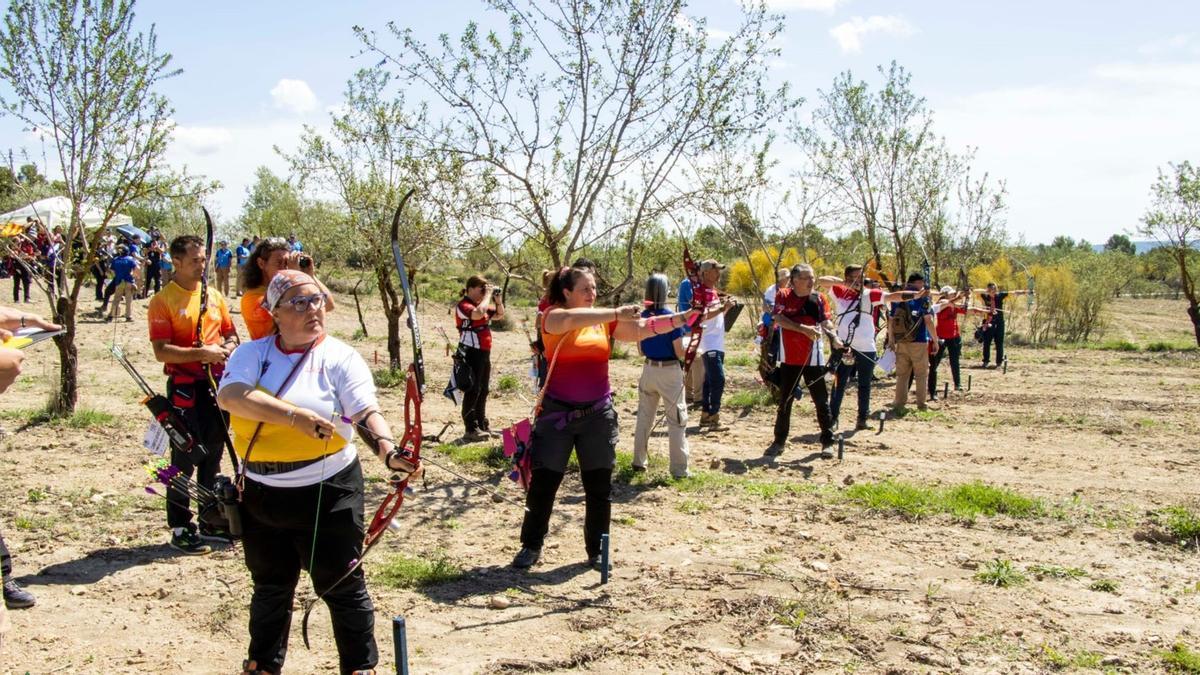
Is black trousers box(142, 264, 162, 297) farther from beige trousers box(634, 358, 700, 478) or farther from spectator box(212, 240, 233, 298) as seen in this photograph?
beige trousers box(634, 358, 700, 478)

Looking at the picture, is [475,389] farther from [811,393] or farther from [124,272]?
[124,272]

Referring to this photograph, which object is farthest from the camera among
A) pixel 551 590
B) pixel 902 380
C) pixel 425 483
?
pixel 902 380

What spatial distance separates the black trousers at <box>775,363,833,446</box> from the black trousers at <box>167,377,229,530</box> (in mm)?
5370

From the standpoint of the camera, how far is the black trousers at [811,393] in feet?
30.4

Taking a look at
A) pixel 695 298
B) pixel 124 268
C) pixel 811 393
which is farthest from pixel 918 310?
pixel 124 268

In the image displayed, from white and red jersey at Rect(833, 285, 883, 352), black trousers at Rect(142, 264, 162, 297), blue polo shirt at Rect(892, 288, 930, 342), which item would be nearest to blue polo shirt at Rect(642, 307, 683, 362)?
white and red jersey at Rect(833, 285, 883, 352)

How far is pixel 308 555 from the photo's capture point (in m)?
3.84

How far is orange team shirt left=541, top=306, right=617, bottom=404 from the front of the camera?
581 cm

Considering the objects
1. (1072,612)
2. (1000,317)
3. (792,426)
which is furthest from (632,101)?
(1000,317)

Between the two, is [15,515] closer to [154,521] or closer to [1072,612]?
[154,521]

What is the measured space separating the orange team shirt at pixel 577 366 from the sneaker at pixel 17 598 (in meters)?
3.11

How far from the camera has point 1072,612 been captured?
527cm

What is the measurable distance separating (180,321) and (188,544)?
148 cm

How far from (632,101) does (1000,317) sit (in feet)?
42.1
